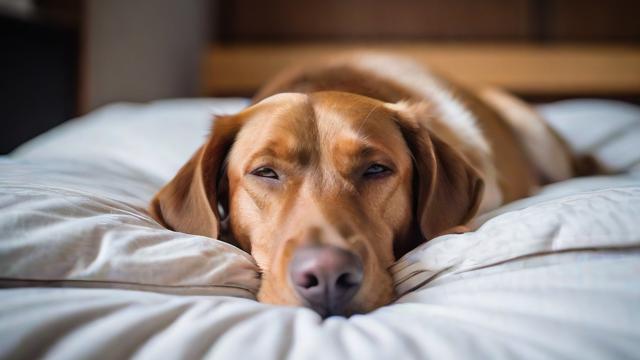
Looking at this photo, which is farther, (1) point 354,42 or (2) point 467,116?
(1) point 354,42

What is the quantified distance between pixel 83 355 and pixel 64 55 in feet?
9.84

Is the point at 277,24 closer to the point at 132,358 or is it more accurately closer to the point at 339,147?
the point at 339,147

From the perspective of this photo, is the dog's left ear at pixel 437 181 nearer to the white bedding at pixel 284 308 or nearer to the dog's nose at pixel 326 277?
the white bedding at pixel 284 308

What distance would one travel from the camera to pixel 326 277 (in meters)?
1.06

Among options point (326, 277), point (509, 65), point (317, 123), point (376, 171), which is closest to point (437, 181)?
point (376, 171)

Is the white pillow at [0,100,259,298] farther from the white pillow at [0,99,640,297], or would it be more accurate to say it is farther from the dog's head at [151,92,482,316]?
the dog's head at [151,92,482,316]

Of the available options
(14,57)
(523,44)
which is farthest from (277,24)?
(14,57)

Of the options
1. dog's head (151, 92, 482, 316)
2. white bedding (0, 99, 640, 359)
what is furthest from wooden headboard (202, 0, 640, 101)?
white bedding (0, 99, 640, 359)

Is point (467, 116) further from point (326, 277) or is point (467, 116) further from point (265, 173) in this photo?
point (326, 277)

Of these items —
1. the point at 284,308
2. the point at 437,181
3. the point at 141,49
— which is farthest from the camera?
the point at 141,49

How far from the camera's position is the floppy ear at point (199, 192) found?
1.50m

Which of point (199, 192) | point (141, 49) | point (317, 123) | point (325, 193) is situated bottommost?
point (141, 49)

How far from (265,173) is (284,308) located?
512 mm

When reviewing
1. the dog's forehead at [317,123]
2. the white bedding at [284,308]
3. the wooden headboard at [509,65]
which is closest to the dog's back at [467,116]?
the dog's forehead at [317,123]
